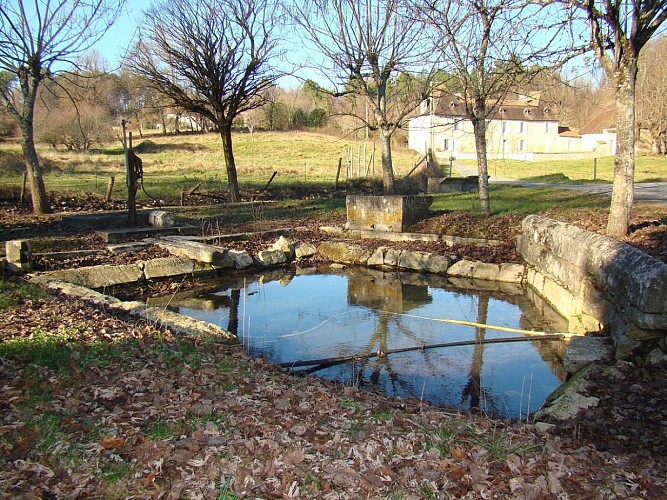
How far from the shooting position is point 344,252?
476 inches

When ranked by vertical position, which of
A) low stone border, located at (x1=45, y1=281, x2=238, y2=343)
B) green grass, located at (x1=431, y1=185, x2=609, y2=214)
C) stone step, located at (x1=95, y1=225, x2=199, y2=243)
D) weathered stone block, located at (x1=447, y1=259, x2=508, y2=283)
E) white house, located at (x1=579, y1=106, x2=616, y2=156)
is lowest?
weathered stone block, located at (x1=447, y1=259, x2=508, y2=283)

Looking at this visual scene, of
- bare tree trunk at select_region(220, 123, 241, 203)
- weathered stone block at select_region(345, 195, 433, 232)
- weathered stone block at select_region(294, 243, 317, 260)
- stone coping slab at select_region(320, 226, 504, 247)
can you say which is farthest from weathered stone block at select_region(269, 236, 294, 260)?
bare tree trunk at select_region(220, 123, 241, 203)

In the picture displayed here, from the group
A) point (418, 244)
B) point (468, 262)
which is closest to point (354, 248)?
point (418, 244)

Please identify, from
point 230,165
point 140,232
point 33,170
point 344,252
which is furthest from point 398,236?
point 33,170

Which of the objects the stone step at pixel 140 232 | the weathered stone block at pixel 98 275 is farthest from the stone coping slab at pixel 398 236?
the weathered stone block at pixel 98 275

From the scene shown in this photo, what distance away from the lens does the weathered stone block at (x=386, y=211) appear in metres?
12.8

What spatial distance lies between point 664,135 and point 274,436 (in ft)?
145

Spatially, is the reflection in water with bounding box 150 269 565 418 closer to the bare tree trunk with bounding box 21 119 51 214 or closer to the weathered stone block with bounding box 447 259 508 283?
the weathered stone block with bounding box 447 259 508 283

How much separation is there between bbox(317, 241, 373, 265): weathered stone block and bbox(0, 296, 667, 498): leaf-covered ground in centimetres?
694

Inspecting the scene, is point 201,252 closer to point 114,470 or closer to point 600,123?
point 114,470

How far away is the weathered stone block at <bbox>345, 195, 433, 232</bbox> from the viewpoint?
12.8 meters

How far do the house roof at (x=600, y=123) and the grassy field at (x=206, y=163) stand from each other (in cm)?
2625

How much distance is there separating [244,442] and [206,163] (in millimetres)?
29057

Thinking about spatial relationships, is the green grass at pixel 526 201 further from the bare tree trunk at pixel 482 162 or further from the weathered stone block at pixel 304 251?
the weathered stone block at pixel 304 251
